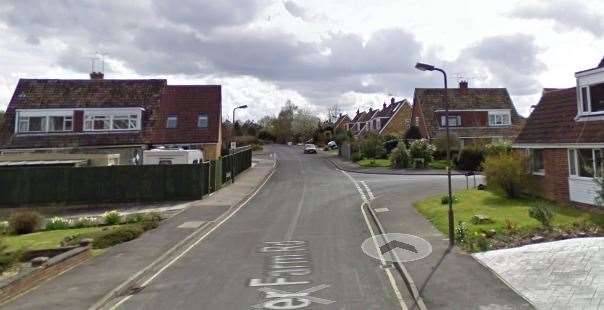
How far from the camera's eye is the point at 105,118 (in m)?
40.4

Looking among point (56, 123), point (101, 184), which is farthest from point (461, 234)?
point (56, 123)

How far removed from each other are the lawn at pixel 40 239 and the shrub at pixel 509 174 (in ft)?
54.0

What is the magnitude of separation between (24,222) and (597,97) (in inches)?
903

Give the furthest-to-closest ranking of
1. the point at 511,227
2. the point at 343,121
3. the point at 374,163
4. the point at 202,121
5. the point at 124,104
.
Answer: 1. the point at 343,121
2. the point at 374,163
3. the point at 202,121
4. the point at 124,104
5. the point at 511,227

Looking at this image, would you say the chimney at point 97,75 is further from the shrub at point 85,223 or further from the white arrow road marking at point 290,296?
the white arrow road marking at point 290,296

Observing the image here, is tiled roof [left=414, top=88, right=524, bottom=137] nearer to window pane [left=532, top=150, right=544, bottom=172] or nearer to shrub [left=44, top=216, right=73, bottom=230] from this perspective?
window pane [left=532, top=150, right=544, bottom=172]

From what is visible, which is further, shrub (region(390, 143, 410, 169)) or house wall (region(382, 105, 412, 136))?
house wall (region(382, 105, 412, 136))

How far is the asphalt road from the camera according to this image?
9.78 m

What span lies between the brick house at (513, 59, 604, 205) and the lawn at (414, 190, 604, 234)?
866 mm

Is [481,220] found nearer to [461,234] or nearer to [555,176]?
[461,234]

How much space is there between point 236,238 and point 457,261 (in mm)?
7348

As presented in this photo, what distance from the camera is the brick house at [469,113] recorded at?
2191 inches

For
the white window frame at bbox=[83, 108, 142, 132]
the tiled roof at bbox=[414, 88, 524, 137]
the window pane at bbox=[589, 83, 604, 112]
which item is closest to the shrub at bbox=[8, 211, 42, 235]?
the white window frame at bbox=[83, 108, 142, 132]

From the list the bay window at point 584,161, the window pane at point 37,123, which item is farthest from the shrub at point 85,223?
the window pane at point 37,123
